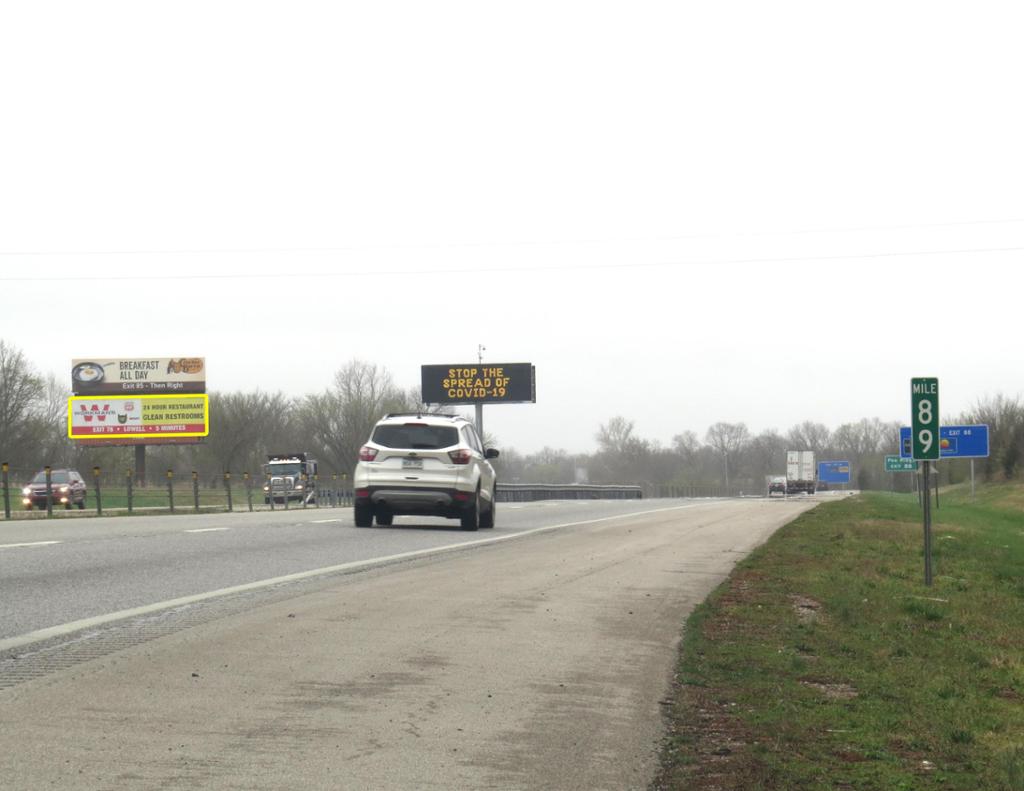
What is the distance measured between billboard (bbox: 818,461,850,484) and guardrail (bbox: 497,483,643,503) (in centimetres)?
4042

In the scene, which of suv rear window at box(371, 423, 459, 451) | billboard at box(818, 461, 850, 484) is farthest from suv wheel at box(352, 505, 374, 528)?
billboard at box(818, 461, 850, 484)

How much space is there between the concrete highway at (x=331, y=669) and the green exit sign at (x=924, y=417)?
2608mm

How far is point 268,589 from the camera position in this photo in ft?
40.0

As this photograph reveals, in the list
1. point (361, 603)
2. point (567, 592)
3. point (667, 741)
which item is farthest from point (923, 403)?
point (667, 741)

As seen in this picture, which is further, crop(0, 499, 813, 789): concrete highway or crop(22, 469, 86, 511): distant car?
crop(22, 469, 86, 511): distant car

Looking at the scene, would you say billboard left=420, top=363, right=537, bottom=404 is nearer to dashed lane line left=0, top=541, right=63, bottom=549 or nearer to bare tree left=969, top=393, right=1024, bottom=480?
bare tree left=969, top=393, right=1024, bottom=480

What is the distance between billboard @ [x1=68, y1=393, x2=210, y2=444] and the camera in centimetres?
7212

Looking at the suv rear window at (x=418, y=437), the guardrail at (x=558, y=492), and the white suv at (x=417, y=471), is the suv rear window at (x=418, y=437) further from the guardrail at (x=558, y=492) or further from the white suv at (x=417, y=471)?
the guardrail at (x=558, y=492)

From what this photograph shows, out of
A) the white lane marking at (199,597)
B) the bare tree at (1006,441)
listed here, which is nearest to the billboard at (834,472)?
the bare tree at (1006,441)

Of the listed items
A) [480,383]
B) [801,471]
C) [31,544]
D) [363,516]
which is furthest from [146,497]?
[801,471]

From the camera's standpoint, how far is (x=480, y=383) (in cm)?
7862

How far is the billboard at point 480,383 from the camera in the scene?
77938mm

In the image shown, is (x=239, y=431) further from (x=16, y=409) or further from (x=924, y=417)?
(x=924, y=417)

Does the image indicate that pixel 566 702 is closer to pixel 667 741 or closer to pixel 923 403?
pixel 667 741
